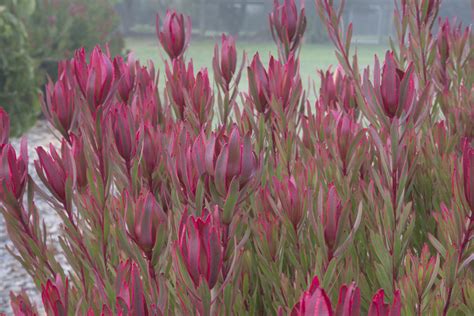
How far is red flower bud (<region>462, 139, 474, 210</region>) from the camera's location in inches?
34.7

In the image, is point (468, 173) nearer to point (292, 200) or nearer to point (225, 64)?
point (292, 200)

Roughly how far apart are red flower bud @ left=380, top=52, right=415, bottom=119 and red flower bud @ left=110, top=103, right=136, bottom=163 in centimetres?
36

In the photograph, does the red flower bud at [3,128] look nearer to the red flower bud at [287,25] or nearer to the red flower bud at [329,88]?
the red flower bud at [287,25]

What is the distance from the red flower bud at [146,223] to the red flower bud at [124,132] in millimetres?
159

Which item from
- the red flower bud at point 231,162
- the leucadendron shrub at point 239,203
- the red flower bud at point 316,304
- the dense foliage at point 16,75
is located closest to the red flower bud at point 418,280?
the leucadendron shrub at point 239,203

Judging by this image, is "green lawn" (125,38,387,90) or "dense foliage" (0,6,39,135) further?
"green lawn" (125,38,387,90)

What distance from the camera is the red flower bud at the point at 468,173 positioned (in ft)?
2.89

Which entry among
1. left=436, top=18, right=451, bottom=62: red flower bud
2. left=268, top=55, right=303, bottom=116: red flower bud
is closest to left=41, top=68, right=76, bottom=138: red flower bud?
left=268, top=55, right=303, bottom=116: red flower bud

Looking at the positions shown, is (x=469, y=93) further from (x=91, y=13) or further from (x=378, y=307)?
(x=91, y=13)

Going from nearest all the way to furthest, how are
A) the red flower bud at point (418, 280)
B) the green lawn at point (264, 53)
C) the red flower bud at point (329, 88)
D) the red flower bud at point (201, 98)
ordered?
the red flower bud at point (418, 280)
the red flower bud at point (201, 98)
the red flower bud at point (329, 88)
the green lawn at point (264, 53)

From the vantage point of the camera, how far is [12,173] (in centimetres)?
105

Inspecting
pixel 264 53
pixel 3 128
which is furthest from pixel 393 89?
pixel 264 53

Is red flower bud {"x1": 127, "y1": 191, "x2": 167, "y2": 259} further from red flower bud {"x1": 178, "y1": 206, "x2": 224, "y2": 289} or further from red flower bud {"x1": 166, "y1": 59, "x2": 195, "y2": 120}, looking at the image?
red flower bud {"x1": 166, "y1": 59, "x2": 195, "y2": 120}

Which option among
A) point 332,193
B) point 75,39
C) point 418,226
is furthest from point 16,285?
point 75,39
